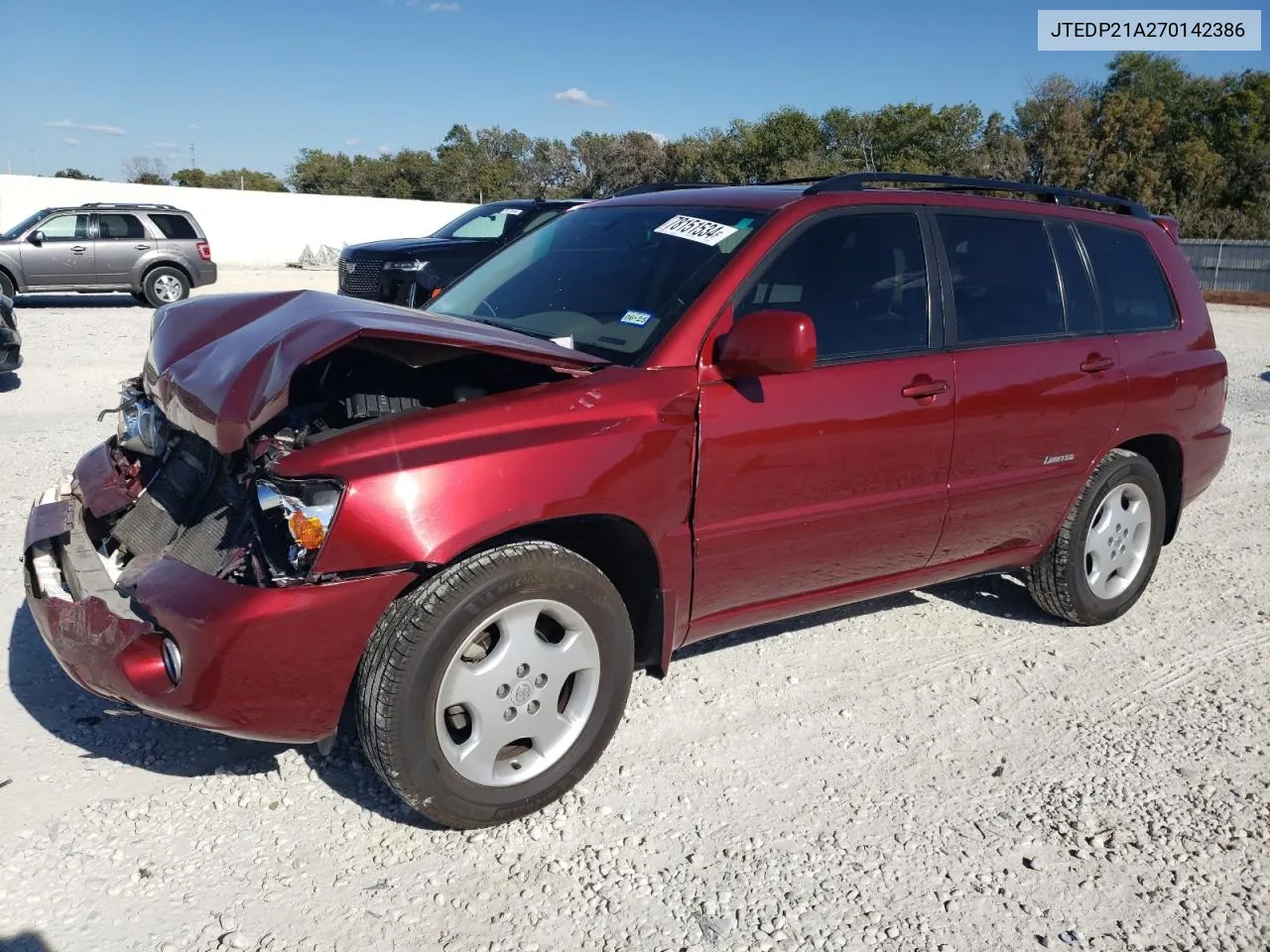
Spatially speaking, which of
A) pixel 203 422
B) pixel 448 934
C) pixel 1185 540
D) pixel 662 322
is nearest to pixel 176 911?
pixel 448 934

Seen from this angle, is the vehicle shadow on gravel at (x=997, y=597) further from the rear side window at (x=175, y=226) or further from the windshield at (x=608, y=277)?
the rear side window at (x=175, y=226)

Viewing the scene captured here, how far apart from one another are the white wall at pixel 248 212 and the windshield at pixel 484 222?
1944 centimetres

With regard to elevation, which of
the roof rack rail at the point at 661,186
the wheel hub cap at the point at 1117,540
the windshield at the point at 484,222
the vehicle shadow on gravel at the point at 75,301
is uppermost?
the windshield at the point at 484,222

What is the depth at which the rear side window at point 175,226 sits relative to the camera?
659 inches

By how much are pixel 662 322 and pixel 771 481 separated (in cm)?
62

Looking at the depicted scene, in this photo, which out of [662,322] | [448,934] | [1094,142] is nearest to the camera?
[448,934]

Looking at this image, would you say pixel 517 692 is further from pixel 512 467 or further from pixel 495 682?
pixel 512 467

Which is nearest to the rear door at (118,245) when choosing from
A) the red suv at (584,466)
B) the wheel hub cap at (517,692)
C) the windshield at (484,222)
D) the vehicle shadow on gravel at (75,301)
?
the vehicle shadow on gravel at (75,301)

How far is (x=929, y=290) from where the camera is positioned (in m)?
3.75

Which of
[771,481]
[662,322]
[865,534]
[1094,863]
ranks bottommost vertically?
[1094,863]

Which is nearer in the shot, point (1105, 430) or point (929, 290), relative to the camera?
point (929, 290)

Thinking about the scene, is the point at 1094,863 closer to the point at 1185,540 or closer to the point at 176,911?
the point at 176,911

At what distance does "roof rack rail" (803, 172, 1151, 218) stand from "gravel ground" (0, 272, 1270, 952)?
185cm

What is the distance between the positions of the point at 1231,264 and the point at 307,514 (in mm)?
33855
